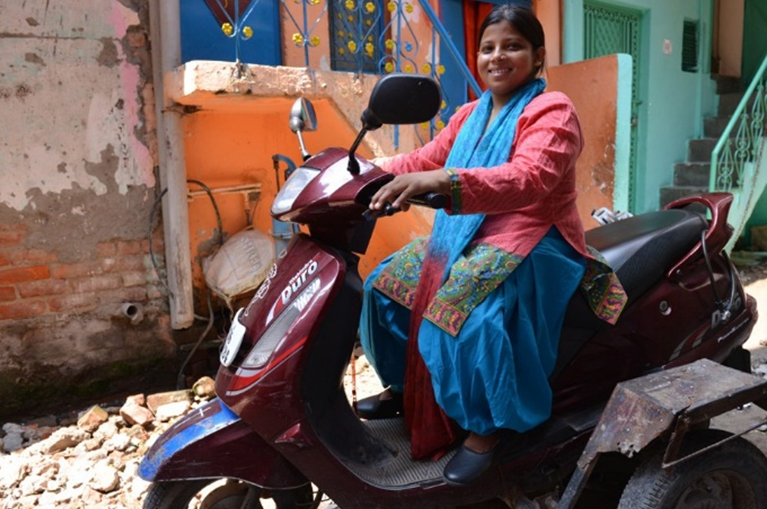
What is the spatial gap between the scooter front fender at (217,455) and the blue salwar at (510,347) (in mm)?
515

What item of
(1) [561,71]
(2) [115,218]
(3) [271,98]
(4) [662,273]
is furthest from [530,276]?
(1) [561,71]

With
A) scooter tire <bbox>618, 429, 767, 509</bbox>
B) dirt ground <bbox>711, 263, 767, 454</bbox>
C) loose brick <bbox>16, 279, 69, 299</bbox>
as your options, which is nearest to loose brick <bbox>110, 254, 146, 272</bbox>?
loose brick <bbox>16, 279, 69, 299</bbox>

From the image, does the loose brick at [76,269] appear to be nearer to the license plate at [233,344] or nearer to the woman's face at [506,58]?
the license plate at [233,344]

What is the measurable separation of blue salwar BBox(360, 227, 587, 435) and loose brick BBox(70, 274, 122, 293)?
2612 millimetres

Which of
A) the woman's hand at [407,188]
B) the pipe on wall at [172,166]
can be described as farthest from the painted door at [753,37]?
the woman's hand at [407,188]

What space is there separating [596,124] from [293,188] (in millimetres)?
4379

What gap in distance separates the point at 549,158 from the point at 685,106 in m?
6.97

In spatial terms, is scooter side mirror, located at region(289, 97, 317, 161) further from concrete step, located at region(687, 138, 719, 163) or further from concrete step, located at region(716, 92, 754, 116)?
concrete step, located at region(716, 92, 754, 116)

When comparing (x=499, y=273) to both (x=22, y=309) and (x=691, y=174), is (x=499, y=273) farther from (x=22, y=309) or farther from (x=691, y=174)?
(x=691, y=174)

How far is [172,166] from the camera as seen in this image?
12.8 ft

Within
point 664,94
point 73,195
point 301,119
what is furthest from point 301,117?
point 664,94

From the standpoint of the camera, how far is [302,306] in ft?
5.92

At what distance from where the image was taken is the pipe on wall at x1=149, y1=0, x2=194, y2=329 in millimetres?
3742

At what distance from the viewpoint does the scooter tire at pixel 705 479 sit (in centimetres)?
185
